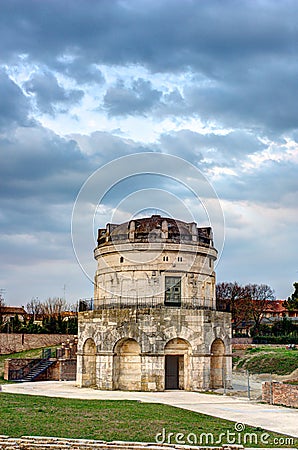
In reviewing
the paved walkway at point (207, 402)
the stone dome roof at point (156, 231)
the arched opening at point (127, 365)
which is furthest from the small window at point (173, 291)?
the paved walkway at point (207, 402)

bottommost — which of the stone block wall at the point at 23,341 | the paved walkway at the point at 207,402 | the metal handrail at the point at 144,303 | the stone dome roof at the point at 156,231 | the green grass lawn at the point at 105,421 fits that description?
the paved walkway at the point at 207,402

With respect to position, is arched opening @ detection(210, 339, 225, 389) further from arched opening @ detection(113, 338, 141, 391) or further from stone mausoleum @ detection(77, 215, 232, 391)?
arched opening @ detection(113, 338, 141, 391)

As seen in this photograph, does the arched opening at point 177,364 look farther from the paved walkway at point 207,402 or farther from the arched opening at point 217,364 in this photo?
the arched opening at point 217,364

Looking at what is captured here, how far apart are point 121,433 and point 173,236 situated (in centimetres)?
1822

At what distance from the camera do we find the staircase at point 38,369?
3569 centimetres

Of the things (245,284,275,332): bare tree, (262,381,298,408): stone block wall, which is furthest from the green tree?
(262,381,298,408): stone block wall

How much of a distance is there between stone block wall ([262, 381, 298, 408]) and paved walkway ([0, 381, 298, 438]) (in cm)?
43

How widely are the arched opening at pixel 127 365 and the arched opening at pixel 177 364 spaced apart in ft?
5.61

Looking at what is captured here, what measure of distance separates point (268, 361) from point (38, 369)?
19628 millimetres

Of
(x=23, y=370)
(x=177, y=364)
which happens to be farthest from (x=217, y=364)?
(x=23, y=370)

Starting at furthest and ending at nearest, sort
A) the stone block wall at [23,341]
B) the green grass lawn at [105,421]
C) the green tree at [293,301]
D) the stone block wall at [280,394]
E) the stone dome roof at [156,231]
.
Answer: the green tree at [293,301]
the stone block wall at [23,341]
the stone dome roof at [156,231]
the stone block wall at [280,394]
the green grass lawn at [105,421]

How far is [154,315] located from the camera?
2903cm

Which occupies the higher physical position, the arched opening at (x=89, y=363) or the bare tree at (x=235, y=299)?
the bare tree at (x=235, y=299)

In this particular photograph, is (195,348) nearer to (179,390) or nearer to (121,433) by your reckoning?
(179,390)
